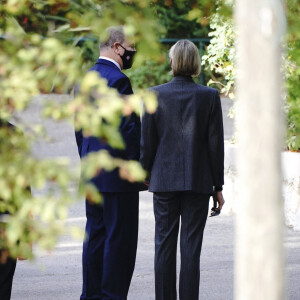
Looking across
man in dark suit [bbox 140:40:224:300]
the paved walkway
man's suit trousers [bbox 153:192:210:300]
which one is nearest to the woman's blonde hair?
man in dark suit [bbox 140:40:224:300]

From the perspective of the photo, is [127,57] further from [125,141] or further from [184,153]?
[184,153]

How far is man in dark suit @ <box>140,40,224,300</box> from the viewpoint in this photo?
19.8ft

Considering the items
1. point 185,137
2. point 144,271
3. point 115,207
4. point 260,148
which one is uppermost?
point 185,137

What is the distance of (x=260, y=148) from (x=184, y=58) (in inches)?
135

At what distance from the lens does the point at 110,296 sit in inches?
245

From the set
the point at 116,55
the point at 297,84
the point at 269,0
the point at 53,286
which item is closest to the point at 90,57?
the point at 53,286

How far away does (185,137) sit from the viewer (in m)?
6.09

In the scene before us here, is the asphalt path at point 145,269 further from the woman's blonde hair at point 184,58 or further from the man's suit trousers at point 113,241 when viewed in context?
the woman's blonde hair at point 184,58

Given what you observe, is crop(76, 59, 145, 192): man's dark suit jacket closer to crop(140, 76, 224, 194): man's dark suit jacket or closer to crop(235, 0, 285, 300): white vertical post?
crop(140, 76, 224, 194): man's dark suit jacket

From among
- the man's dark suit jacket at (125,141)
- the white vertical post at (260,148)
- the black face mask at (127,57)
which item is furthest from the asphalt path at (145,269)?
the white vertical post at (260,148)

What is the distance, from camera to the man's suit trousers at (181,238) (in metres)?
6.09

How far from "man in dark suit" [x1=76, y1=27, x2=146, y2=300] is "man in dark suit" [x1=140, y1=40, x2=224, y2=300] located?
15cm

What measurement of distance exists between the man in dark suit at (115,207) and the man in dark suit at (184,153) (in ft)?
0.48

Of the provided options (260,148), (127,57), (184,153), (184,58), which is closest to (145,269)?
(184,153)
